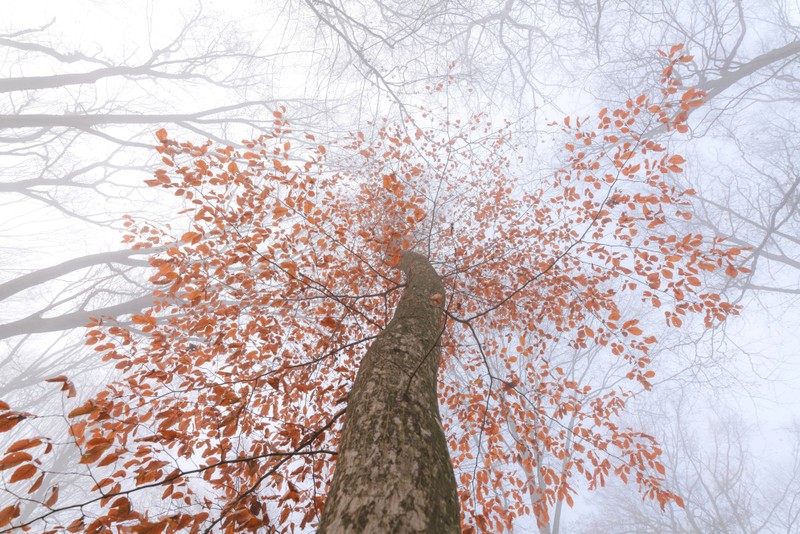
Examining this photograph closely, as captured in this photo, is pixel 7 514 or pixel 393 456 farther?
pixel 7 514

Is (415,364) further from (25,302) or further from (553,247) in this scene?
(25,302)

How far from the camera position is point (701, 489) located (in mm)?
15984

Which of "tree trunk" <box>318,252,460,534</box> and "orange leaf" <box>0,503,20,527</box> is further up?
"tree trunk" <box>318,252,460,534</box>

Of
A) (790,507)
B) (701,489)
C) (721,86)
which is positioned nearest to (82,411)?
(721,86)

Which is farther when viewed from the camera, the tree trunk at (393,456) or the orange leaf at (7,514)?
the orange leaf at (7,514)

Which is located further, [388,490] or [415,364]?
[415,364]

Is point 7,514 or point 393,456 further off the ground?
point 393,456

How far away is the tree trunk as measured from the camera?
1.37m

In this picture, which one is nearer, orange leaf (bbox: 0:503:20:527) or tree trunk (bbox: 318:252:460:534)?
tree trunk (bbox: 318:252:460:534)

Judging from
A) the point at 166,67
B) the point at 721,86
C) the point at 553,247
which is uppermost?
the point at 166,67

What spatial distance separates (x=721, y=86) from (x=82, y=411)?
11806mm

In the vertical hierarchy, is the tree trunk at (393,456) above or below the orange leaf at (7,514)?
above

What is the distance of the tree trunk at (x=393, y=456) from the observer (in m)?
1.37

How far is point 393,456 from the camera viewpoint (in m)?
1.60
